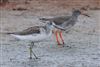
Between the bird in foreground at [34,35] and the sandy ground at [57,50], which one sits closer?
the sandy ground at [57,50]

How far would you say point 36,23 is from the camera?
1227cm

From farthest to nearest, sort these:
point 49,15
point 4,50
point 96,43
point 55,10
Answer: point 55,10 < point 49,15 < point 96,43 < point 4,50

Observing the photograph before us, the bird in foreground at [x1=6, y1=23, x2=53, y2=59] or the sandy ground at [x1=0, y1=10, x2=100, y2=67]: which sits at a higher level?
the bird in foreground at [x1=6, y1=23, x2=53, y2=59]

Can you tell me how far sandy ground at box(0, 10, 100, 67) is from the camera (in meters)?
7.79

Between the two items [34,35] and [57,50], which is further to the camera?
[57,50]

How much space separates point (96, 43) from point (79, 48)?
0.60 meters

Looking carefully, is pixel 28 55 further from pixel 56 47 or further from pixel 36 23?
pixel 36 23

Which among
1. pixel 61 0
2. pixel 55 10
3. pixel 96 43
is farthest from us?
pixel 61 0

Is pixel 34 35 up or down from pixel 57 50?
up

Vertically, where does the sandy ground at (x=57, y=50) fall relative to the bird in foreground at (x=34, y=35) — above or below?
below

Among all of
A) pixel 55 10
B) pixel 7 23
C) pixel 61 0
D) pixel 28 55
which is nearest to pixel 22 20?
pixel 7 23

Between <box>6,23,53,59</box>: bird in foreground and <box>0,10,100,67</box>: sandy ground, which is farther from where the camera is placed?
<box>6,23,53,59</box>: bird in foreground

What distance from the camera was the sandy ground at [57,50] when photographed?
779cm

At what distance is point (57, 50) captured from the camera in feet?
29.3
